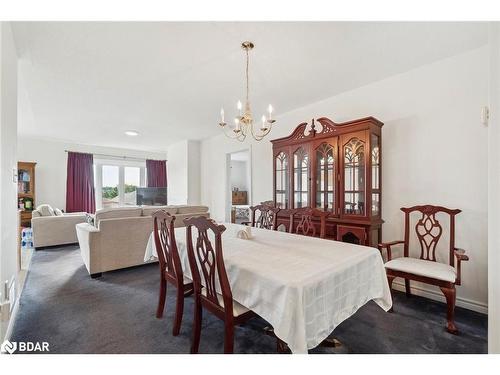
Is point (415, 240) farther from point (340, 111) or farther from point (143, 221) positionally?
point (143, 221)

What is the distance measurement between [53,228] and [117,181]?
8.73 ft

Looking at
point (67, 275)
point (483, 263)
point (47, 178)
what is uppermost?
point (47, 178)

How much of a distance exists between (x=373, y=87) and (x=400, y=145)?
2.56 ft

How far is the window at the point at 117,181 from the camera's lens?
21.6 ft

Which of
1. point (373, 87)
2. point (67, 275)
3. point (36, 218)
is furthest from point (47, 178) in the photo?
point (373, 87)

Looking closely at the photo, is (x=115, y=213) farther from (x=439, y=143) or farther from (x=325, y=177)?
(x=439, y=143)

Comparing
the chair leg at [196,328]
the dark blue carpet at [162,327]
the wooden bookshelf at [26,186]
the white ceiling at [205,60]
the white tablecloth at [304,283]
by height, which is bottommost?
the dark blue carpet at [162,327]

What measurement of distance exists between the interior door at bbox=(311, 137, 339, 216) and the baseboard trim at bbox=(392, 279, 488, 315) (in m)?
1.03

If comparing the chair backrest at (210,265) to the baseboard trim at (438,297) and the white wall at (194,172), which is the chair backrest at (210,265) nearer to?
the baseboard trim at (438,297)

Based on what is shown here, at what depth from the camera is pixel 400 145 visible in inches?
103

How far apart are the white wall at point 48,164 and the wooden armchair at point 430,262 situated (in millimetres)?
7099

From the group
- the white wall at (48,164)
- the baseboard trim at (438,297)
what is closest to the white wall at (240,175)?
the white wall at (48,164)

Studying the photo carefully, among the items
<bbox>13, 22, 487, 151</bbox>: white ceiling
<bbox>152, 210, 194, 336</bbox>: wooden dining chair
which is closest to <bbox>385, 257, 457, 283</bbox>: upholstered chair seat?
<bbox>152, 210, 194, 336</bbox>: wooden dining chair

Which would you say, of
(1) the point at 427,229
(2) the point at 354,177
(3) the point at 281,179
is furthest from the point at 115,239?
(1) the point at 427,229
